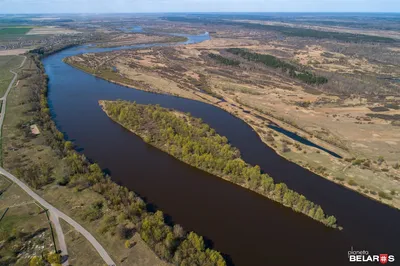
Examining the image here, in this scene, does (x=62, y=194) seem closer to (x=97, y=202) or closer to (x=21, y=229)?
(x=97, y=202)

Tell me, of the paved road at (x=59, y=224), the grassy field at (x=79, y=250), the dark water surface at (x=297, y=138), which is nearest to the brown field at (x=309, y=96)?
the dark water surface at (x=297, y=138)

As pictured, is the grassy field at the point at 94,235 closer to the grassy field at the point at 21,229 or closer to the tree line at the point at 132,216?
the tree line at the point at 132,216

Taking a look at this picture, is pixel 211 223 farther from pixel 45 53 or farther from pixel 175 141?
pixel 45 53

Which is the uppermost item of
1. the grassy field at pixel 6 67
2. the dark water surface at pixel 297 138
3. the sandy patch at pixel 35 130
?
the grassy field at pixel 6 67

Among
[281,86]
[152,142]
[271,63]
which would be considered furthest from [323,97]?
[152,142]

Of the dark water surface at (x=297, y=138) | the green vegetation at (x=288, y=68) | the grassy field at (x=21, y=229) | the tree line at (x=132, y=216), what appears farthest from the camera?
the green vegetation at (x=288, y=68)

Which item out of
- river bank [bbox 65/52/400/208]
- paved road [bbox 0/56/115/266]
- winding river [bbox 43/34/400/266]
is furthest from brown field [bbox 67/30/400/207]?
paved road [bbox 0/56/115/266]

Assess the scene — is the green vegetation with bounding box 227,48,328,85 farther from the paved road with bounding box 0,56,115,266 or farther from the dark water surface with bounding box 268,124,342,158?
the paved road with bounding box 0,56,115,266
